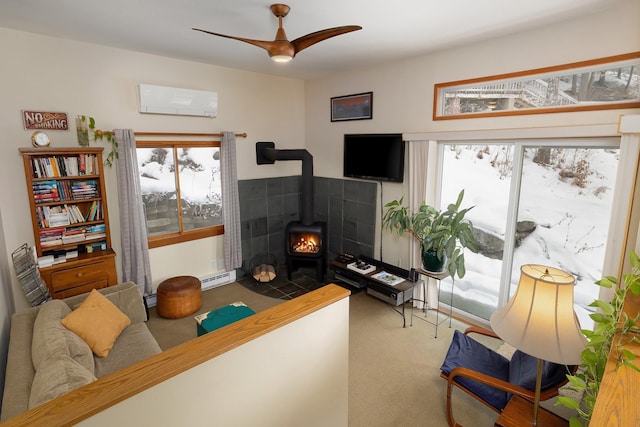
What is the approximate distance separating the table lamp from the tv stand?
7.14 ft

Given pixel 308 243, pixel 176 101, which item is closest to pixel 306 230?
pixel 308 243

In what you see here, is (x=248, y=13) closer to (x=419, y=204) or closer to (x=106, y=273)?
(x=419, y=204)

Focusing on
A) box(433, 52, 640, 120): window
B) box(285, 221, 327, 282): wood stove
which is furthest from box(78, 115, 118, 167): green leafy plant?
box(433, 52, 640, 120): window

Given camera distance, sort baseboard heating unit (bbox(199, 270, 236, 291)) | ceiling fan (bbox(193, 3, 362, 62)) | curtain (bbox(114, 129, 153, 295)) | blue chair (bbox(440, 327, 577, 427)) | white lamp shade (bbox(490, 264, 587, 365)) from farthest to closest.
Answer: baseboard heating unit (bbox(199, 270, 236, 291)), curtain (bbox(114, 129, 153, 295)), ceiling fan (bbox(193, 3, 362, 62)), blue chair (bbox(440, 327, 577, 427)), white lamp shade (bbox(490, 264, 587, 365))

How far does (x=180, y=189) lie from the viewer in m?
4.54

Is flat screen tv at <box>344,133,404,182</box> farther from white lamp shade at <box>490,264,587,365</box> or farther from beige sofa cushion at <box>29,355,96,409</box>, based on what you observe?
beige sofa cushion at <box>29,355,96,409</box>

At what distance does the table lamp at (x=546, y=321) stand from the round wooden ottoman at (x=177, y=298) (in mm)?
3439

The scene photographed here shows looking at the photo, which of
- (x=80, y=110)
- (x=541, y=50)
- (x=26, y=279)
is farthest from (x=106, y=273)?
(x=541, y=50)

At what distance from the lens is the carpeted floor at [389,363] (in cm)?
261

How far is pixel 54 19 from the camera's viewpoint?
2.89 metres

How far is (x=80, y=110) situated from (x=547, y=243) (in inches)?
197

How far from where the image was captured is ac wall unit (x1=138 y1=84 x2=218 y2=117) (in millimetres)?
3955

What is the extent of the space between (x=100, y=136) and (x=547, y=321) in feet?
14.2

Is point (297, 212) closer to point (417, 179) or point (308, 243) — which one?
point (308, 243)
